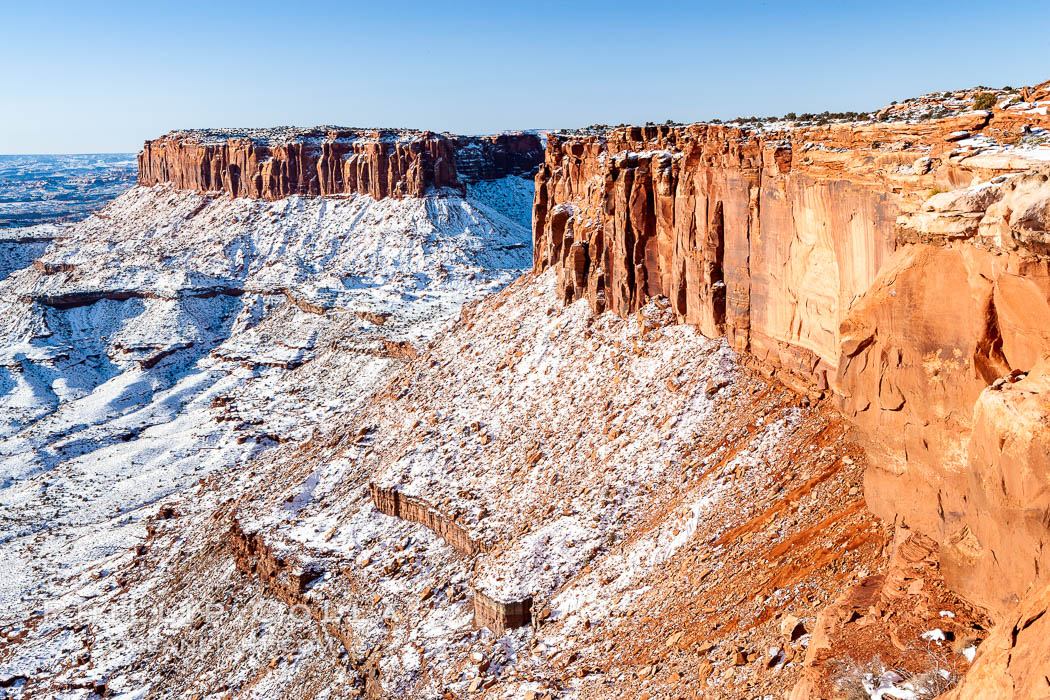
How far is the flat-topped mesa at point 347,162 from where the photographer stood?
120125 mm

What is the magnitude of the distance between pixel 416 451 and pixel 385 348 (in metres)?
30.6

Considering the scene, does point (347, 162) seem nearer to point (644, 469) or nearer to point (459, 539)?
point (459, 539)

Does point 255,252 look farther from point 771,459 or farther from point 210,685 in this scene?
point 771,459

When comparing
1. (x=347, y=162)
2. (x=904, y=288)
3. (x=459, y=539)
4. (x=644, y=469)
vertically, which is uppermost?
(x=347, y=162)

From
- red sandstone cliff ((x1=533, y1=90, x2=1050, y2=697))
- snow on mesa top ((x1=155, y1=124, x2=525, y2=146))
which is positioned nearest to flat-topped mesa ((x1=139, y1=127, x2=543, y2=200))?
snow on mesa top ((x1=155, y1=124, x2=525, y2=146))

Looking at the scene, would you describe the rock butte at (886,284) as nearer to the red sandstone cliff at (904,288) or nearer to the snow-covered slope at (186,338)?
the red sandstone cliff at (904,288)

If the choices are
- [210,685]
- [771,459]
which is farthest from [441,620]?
[771,459]

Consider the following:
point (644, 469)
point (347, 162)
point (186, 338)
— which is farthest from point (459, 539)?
point (347, 162)

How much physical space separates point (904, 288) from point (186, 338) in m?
89.0

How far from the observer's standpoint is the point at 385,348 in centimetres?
7131

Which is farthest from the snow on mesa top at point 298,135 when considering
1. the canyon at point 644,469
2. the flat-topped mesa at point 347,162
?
the canyon at point 644,469

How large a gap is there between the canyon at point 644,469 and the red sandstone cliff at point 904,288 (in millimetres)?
69

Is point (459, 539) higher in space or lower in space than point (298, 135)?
lower

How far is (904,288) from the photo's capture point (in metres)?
13.4
